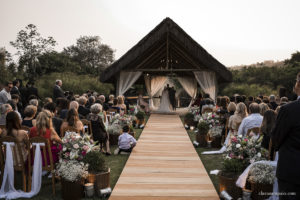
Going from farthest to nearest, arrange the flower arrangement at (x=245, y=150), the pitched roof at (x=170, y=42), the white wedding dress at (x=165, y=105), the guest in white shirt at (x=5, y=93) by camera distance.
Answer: the white wedding dress at (x=165, y=105) → the pitched roof at (x=170, y=42) → the guest in white shirt at (x=5, y=93) → the flower arrangement at (x=245, y=150)

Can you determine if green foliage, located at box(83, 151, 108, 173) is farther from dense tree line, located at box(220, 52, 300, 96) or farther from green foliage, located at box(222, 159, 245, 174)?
dense tree line, located at box(220, 52, 300, 96)

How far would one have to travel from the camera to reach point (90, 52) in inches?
2692

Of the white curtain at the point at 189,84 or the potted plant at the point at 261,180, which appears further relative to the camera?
the white curtain at the point at 189,84

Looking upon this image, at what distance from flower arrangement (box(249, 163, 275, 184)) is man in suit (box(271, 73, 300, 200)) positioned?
1.56 m

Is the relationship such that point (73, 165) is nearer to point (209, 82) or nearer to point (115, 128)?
point (115, 128)

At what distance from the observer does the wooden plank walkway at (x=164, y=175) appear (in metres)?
4.56

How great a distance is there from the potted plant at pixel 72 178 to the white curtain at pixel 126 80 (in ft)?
39.0

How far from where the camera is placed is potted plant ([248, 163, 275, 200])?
3939 mm

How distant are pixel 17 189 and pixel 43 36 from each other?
40.4m

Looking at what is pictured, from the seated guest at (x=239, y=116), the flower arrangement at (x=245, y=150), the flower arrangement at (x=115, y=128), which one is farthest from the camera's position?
the flower arrangement at (x=115, y=128)

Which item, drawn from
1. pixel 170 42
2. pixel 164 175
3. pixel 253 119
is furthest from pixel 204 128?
pixel 170 42

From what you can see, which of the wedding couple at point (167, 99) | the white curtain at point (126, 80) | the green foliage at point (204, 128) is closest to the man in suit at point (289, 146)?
the green foliage at point (204, 128)

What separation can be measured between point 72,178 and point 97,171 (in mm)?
457

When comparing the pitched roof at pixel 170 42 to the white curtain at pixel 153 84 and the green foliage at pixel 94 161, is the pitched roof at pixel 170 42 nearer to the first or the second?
the white curtain at pixel 153 84
